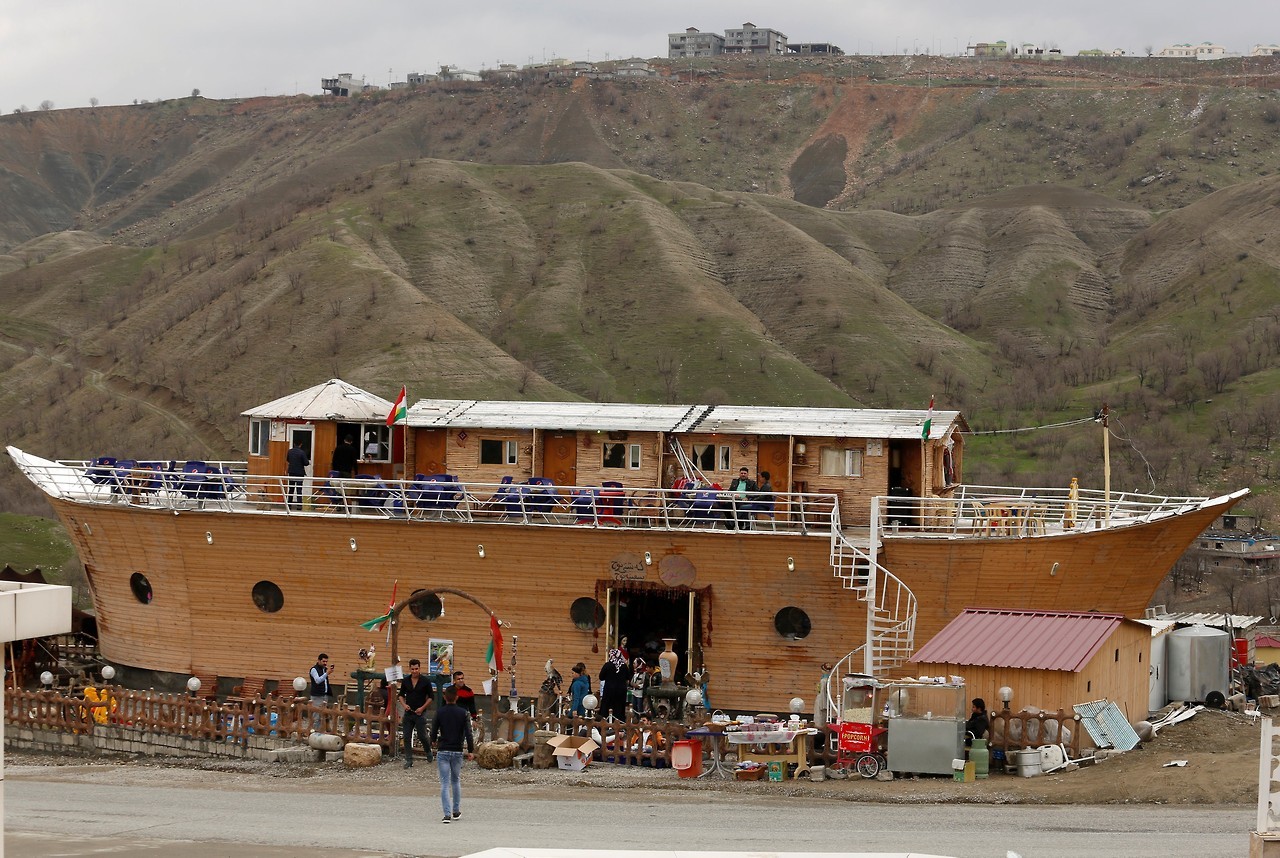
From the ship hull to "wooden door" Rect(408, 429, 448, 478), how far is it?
291 cm

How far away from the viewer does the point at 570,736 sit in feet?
86.4

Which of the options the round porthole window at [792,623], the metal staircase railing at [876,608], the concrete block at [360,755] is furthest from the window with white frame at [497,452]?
the concrete block at [360,755]

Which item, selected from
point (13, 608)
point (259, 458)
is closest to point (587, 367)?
point (259, 458)

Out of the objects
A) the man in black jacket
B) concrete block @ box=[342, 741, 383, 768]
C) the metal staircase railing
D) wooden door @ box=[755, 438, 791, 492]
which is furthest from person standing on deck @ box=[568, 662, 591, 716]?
wooden door @ box=[755, 438, 791, 492]

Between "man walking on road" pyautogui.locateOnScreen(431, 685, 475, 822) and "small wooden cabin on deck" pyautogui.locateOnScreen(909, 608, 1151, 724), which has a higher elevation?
"small wooden cabin on deck" pyautogui.locateOnScreen(909, 608, 1151, 724)

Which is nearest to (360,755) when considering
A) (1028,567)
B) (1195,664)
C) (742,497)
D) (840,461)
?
(742,497)

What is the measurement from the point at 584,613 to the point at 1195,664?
12.7 metres

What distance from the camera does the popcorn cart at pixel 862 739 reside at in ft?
78.6

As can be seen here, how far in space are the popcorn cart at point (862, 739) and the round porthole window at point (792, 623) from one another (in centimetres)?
684

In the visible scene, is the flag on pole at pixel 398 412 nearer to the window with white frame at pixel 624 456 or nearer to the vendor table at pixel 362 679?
the window with white frame at pixel 624 456

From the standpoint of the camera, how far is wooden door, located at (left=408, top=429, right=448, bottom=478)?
3581cm

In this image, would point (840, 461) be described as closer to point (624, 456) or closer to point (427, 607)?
point (624, 456)

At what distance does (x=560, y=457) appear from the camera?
34875 mm

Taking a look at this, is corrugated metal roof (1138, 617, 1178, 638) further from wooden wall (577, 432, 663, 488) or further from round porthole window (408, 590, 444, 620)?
round porthole window (408, 590, 444, 620)
